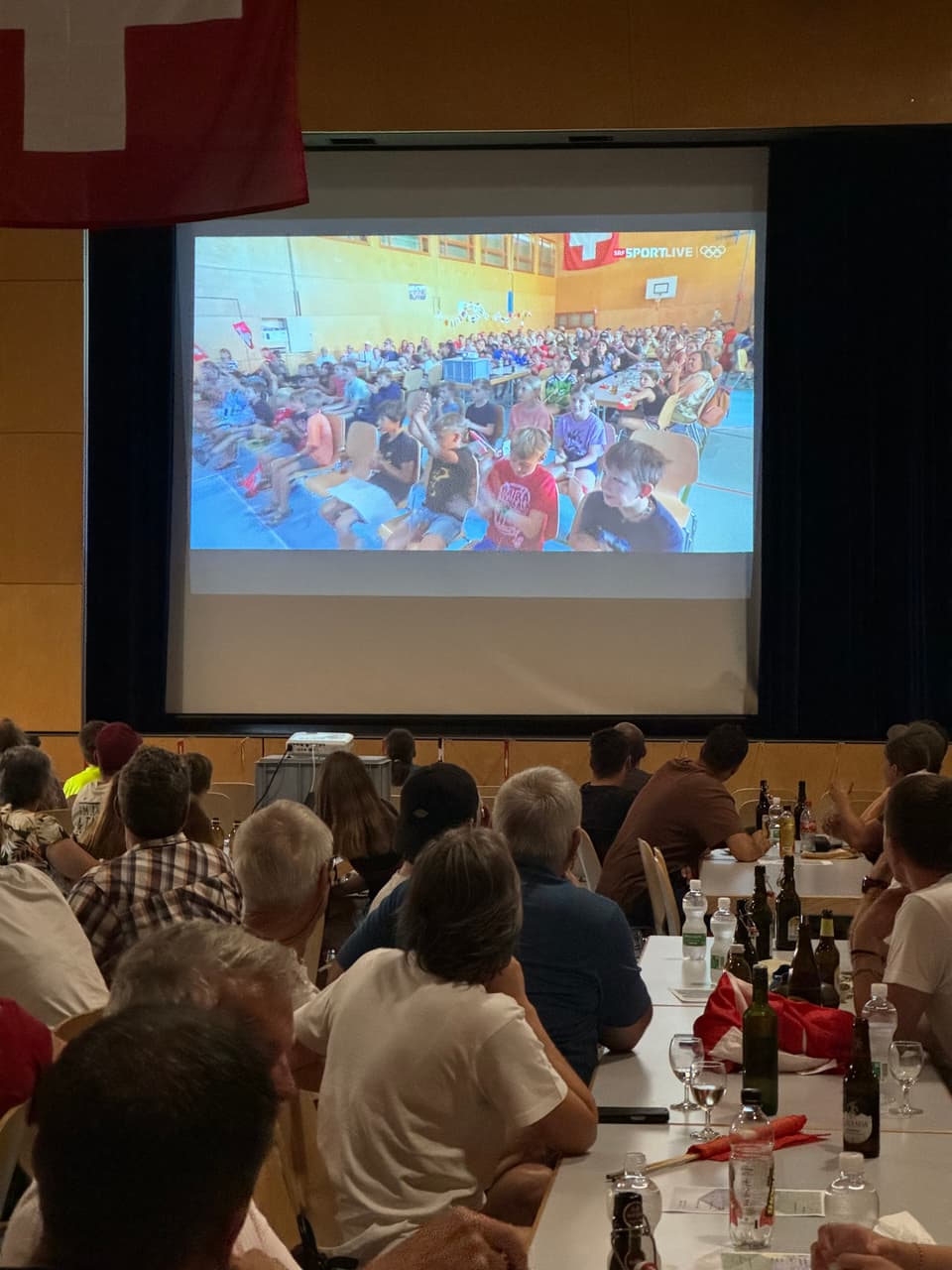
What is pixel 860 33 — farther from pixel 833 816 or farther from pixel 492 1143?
pixel 492 1143

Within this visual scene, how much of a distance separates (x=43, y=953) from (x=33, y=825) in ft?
6.22

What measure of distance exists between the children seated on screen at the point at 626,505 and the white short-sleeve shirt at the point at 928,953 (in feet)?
25.2

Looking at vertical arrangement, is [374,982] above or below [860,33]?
below

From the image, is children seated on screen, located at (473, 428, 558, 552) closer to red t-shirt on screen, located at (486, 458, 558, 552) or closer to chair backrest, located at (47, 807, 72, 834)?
red t-shirt on screen, located at (486, 458, 558, 552)

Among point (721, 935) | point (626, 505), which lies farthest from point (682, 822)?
point (626, 505)

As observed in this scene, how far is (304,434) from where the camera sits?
10.9 m

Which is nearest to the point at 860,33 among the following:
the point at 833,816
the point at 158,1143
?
the point at 833,816

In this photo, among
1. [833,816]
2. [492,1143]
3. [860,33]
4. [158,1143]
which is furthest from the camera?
[860,33]

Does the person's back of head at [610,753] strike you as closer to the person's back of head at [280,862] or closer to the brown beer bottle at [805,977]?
the brown beer bottle at [805,977]

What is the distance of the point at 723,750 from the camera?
21.6 ft

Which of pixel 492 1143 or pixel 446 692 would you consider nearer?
pixel 492 1143

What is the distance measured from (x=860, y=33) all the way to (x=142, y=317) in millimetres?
5540

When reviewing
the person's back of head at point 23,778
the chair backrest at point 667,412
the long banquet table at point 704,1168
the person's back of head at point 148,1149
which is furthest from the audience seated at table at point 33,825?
the chair backrest at point 667,412

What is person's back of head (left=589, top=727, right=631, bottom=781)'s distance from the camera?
696 centimetres
